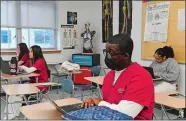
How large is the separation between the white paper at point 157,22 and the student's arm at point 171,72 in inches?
24.7

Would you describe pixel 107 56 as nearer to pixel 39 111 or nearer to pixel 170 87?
pixel 39 111

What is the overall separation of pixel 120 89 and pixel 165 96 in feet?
4.83

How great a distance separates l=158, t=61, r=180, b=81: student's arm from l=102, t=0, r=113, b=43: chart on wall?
215 centimetres

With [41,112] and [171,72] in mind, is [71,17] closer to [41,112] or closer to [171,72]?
[171,72]

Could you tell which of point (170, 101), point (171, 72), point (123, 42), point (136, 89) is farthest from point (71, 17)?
point (136, 89)

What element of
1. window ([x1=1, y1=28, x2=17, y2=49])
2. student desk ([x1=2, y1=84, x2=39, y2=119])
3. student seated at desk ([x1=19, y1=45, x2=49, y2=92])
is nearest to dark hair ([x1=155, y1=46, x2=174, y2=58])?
student seated at desk ([x1=19, y1=45, x2=49, y2=92])

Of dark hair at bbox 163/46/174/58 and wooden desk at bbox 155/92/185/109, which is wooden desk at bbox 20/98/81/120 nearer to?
wooden desk at bbox 155/92/185/109

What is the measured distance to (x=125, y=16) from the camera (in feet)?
18.2

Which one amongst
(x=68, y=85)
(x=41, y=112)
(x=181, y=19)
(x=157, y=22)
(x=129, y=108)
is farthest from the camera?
(x=157, y=22)

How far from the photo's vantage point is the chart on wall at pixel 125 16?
540 cm

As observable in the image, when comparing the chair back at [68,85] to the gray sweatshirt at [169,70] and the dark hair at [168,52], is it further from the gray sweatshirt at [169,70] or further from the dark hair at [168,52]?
the dark hair at [168,52]

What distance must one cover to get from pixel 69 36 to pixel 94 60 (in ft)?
3.35

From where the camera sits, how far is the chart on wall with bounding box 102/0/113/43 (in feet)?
19.8

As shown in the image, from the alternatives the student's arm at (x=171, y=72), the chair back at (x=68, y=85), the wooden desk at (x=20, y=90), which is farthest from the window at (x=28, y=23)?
the student's arm at (x=171, y=72)
